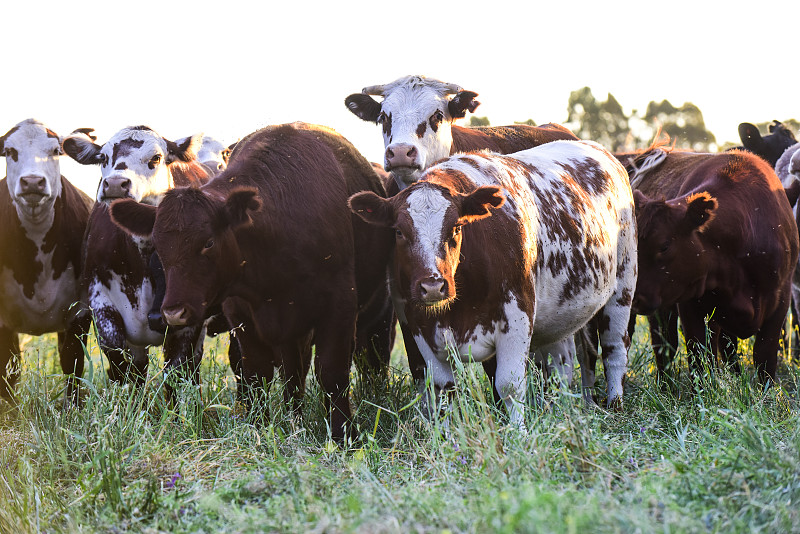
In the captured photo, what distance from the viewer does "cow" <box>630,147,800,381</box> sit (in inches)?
268

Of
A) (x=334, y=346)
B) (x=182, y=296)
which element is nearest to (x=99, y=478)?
(x=182, y=296)

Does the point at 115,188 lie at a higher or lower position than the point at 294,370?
higher

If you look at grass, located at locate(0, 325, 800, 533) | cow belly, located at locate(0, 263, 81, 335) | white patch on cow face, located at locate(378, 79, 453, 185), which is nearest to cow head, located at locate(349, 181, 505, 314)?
grass, located at locate(0, 325, 800, 533)

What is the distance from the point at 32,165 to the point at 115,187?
1.03 m

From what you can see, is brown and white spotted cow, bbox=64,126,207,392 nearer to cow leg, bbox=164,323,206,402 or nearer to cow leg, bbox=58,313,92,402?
cow leg, bbox=164,323,206,402

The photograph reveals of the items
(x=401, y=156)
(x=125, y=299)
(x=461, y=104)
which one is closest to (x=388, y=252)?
(x=401, y=156)

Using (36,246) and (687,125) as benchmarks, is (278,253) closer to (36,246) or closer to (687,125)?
(36,246)

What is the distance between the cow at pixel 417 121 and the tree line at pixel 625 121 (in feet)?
98.9

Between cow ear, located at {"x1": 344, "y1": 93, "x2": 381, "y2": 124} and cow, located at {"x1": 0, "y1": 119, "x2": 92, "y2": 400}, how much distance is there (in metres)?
2.36

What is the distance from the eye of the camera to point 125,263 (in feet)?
21.4

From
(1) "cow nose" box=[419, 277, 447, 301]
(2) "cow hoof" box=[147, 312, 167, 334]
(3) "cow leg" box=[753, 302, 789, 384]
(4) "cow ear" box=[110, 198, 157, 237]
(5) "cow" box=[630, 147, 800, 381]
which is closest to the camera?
(1) "cow nose" box=[419, 277, 447, 301]

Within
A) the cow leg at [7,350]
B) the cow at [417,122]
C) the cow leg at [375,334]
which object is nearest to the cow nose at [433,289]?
the cow at [417,122]

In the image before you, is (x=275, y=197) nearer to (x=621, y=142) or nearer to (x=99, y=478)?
(x=99, y=478)

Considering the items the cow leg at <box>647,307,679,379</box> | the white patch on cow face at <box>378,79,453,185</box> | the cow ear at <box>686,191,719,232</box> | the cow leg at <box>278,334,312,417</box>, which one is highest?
the white patch on cow face at <box>378,79,453,185</box>
